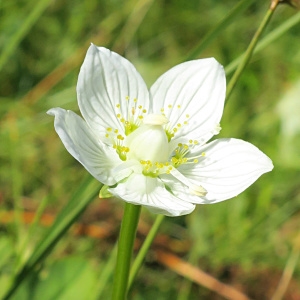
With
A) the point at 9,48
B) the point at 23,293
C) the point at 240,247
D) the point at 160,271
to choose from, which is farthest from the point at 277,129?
the point at 23,293

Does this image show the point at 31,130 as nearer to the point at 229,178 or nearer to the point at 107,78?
the point at 107,78

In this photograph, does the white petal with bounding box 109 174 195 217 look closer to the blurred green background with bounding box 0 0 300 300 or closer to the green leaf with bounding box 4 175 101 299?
the green leaf with bounding box 4 175 101 299

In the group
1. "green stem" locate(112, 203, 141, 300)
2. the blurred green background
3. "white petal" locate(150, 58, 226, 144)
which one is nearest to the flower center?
"white petal" locate(150, 58, 226, 144)

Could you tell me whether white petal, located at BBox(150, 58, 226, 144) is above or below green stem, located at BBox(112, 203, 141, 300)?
above

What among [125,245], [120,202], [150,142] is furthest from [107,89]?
[120,202]

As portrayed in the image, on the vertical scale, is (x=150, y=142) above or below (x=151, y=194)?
above

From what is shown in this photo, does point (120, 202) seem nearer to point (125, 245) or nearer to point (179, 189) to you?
point (179, 189)
